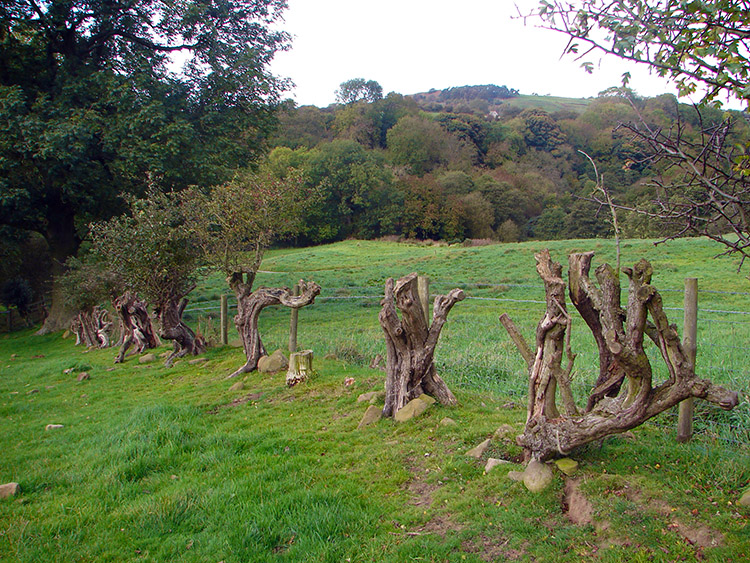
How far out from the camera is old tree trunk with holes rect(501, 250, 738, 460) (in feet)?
13.3

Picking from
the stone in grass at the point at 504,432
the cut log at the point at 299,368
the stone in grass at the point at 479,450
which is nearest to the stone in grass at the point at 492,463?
the stone in grass at the point at 479,450

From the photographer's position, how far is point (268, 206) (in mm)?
13953

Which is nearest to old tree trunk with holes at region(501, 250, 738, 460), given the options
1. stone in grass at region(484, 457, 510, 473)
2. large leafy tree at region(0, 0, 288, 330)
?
stone in grass at region(484, 457, 510, 473)

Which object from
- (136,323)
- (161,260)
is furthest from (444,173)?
(161,260)

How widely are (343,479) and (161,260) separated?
9913 millimetres

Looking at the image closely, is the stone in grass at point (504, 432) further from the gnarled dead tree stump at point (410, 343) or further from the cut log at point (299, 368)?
the cut log at point (299, 368)

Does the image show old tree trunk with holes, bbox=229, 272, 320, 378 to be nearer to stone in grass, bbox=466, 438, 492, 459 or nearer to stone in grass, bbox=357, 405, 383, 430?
stone in grass, bbox=357, 405, 383, 430

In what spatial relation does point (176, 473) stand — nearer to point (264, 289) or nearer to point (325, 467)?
point (325, 467)

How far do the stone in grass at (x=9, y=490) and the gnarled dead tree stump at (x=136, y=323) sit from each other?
9.90 meters

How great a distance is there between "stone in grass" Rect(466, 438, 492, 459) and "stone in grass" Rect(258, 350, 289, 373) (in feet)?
18.6

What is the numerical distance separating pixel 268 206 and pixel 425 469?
9921mm

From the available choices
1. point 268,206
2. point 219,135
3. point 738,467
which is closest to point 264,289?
point 268,206

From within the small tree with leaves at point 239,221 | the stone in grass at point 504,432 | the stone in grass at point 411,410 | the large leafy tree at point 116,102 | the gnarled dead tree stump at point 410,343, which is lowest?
the stone in grass at point 411,410

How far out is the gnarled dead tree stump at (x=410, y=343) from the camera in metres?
7.12
